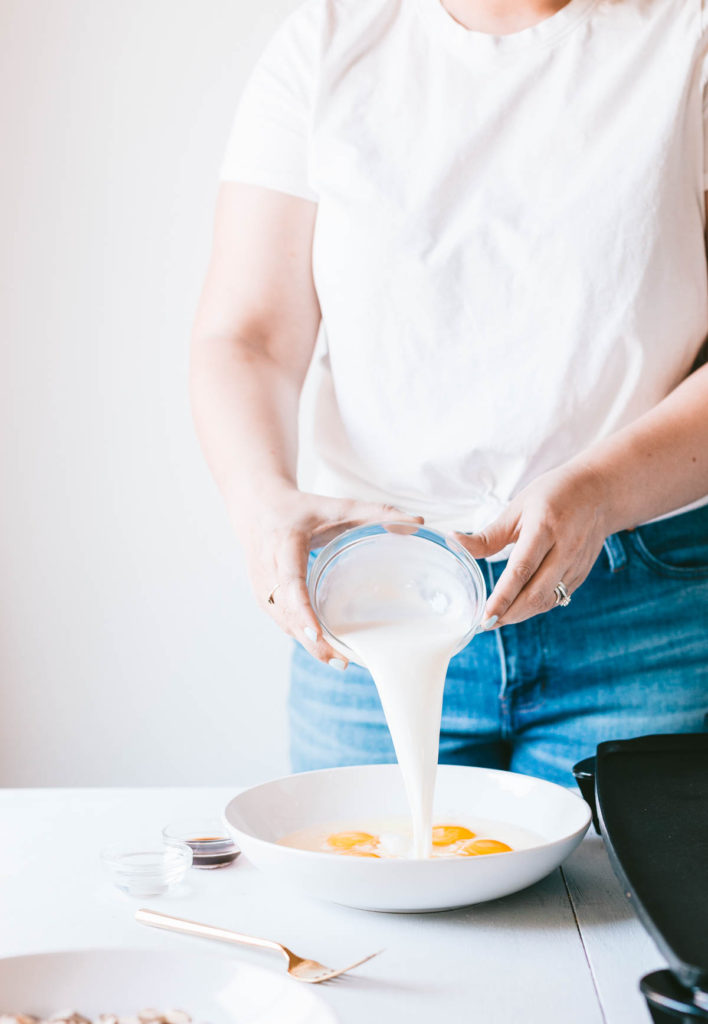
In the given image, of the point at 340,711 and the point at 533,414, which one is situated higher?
the point at 533,414

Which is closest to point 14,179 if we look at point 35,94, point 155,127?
point 35,94

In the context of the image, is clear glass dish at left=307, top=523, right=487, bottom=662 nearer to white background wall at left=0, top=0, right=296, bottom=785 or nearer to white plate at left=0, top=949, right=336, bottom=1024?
white plate at left=0, top=949, right=336, bottom=1024

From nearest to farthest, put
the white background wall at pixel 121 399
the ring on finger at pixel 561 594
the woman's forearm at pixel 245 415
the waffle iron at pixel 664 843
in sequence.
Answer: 1. the waffle iron at pixel 664 843
2. the ring on finger at pixel 561 594
3. the woman's forearm at pixel 245 415
4. the white background wall at pixel 121 399

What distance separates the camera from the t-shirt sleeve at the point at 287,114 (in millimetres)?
1212

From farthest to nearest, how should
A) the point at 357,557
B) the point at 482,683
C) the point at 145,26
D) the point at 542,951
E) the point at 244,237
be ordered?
the point at 145,26 < the point at 244,237 < the point at 482,683 < the point at 357,557 < the point at 542,951

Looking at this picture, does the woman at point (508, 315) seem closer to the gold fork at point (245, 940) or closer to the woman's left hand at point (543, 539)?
the woman's left hand at point (543, 539)

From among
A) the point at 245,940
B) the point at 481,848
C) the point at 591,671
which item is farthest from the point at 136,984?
the point at 591,671

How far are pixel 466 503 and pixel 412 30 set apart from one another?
0.55 metres

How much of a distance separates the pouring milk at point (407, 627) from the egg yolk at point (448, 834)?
3 cm

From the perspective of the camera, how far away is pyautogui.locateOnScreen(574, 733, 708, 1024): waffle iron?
49 centimetres

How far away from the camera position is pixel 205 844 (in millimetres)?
842

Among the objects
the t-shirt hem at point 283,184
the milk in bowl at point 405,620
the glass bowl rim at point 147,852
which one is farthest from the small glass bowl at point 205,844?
the t-shirt hem at point 283,184

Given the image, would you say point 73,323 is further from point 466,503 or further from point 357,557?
point 357,557

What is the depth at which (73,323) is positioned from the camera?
2.02 metres
